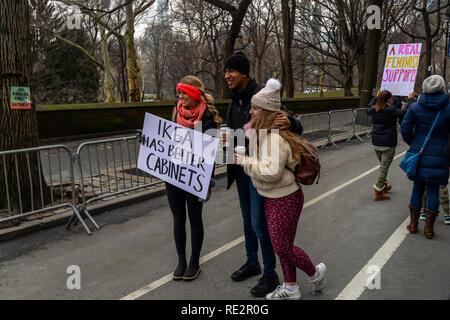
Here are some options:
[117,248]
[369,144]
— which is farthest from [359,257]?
[369,144]

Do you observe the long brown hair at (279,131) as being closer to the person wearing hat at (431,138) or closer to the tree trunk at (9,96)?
the person wearing hat at (431,138)

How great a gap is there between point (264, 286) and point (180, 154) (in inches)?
59.8

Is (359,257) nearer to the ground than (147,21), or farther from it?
nearer to the ground

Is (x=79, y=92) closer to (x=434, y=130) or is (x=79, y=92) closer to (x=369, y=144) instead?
(x=369, y=144)

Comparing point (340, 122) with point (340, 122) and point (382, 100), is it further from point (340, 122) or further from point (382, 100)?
point (382, 100)

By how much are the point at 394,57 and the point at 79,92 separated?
28.9m

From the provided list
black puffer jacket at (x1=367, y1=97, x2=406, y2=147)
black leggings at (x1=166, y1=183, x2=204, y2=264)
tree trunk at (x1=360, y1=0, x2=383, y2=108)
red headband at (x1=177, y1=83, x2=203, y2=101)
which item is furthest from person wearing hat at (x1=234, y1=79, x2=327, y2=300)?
tree trunk at (x1=360, y1=0, x2=383, y2=108)

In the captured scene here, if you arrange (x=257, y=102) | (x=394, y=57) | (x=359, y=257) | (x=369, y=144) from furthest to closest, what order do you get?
(x=369, y=144), (x=394, y=57), (x=359, y=257), (x=257, y=102)

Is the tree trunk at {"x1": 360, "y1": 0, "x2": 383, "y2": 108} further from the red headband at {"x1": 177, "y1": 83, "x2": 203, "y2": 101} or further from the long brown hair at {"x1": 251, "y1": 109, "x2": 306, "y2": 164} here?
the long brown hair at {"x1": 251, "y1": 109, "x2": 306, "y2": 164}

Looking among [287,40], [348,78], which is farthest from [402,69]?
[348,78]

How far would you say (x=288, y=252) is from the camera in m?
3.44

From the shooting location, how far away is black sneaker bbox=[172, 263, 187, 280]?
13.6ft

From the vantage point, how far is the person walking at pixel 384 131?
685 centimetres
